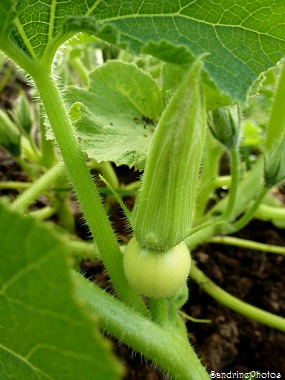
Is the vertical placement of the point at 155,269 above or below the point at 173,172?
below

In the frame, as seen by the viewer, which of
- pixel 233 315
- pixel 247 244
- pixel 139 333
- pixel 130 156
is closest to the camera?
pixel 139 333

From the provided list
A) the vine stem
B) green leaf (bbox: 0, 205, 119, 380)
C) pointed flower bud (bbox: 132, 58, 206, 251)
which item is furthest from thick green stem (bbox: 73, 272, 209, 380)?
the vine stem

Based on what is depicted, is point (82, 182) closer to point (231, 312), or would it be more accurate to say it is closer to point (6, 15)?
point (6, 15)

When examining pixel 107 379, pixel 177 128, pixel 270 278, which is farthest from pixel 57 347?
pixel 270 278

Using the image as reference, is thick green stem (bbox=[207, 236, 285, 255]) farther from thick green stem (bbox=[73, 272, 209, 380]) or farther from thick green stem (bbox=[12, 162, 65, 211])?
thick green stem (bbox=[73, 272, 209, 380])

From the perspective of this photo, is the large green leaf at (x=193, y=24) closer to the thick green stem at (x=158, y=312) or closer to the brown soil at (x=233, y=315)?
the thick green stem at (x=158, y=312)

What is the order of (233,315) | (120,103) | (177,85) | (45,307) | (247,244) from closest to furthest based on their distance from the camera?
(45,307) < (177,85) < (120,103) < (233,315) < (247,244)

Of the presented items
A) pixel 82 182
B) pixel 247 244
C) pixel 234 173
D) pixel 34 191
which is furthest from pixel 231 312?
pixel 82 182

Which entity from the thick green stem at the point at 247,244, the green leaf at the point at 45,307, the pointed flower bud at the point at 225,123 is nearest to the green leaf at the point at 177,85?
the pointed flower bud at the point at 225,123
